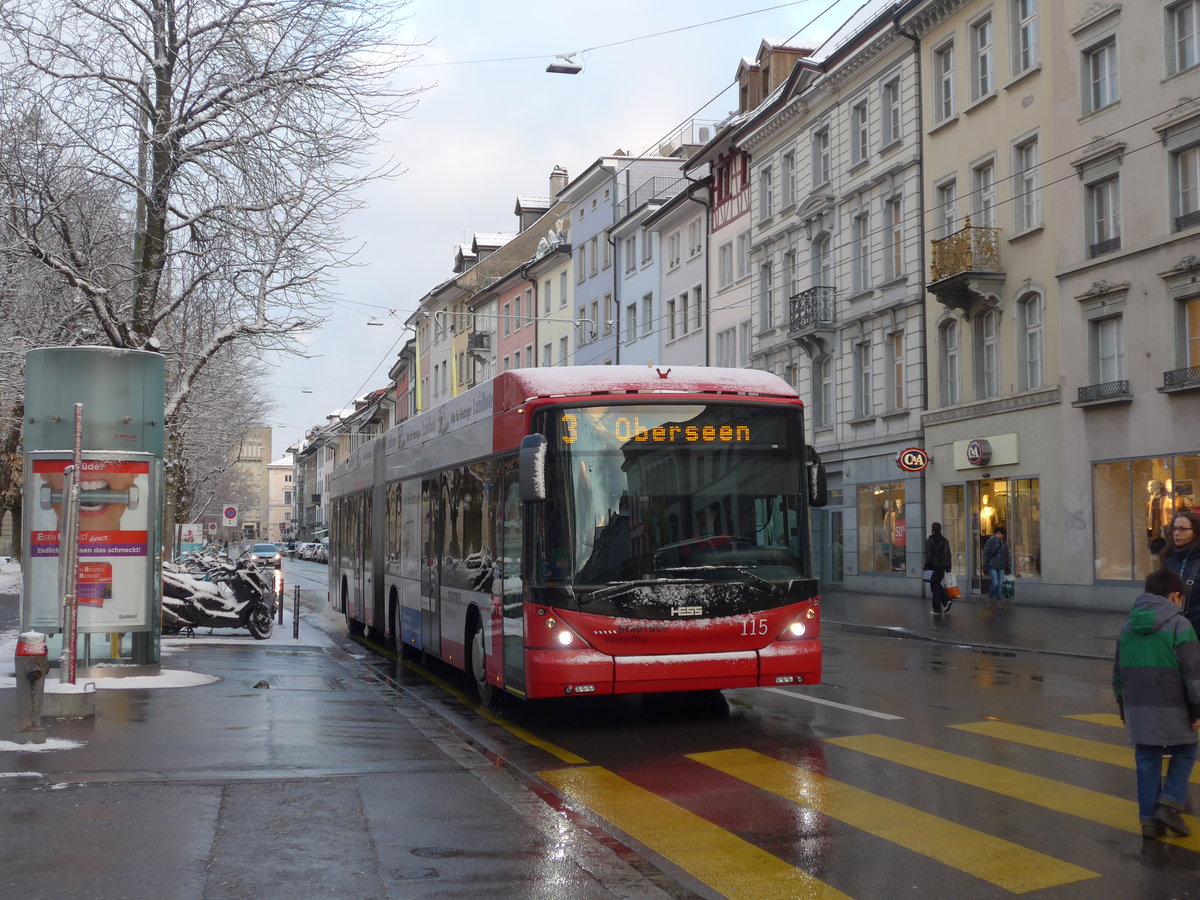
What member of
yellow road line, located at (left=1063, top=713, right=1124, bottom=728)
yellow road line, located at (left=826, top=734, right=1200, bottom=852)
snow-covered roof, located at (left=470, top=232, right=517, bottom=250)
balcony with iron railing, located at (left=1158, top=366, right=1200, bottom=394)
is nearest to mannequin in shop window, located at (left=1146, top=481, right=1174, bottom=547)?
balcony with iron railing, located at (left=1158, top=366, right=1200, bottom=394)

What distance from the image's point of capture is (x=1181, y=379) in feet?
81.6

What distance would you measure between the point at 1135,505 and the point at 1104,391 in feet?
7.35

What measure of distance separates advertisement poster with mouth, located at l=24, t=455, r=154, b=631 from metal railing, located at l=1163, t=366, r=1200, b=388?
18.0 meters

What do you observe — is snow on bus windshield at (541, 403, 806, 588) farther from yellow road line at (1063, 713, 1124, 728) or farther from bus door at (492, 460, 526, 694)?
yellow road line at (1063, 713, 1124, 728)

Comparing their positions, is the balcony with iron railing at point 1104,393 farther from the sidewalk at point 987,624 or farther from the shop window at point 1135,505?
the sidewalk at point 987,624

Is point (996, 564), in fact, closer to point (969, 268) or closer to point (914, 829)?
point (969, 268)

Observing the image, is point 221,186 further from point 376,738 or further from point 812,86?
point 812,86

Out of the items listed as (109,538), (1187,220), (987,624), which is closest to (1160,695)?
(109,538)

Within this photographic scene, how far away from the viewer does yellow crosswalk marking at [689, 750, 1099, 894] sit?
6.32 metres

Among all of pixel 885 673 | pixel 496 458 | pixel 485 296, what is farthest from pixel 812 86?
pixel 485 296

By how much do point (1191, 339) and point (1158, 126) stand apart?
3922 mm

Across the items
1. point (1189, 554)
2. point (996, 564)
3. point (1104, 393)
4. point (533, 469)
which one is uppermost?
point (1104, 393)

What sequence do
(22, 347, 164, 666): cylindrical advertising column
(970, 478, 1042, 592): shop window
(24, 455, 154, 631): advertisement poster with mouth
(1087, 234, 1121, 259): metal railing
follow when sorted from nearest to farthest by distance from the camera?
(22, 347, 164, 666): cylindrical advertising column < (24, 455, 154, 631): advertisement poster with mouth < (1087, 234, 1121, 259): metal railing < (970, 478, 1042, 592): shop window

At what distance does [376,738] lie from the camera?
10.6 metres
